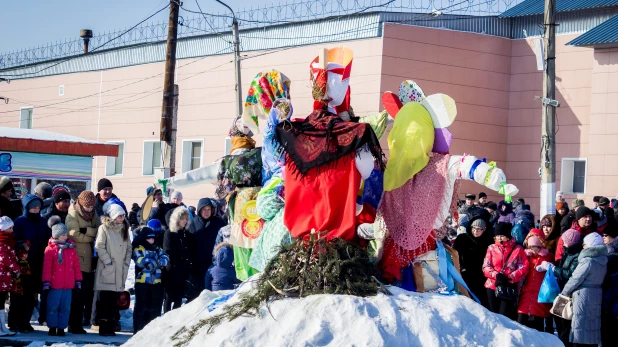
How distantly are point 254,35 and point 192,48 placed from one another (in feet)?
9.21

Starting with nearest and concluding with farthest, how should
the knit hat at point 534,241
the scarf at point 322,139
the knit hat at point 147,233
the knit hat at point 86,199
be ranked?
the scarf at point 322,139 < the knit hat at point 534,241 < the knit hat at point 86,199 < the knit hat at point 147,233

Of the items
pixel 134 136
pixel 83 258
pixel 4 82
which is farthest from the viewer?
pixel 4 82

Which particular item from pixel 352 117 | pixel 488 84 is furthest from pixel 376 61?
pixel 352 117

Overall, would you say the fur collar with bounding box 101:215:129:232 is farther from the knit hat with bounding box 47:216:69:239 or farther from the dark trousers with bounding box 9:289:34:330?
the dark trousers with bounding box 9:289:34:330

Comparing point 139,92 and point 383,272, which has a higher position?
point 139,92

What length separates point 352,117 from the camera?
7441 millimetres

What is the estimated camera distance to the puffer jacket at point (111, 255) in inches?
453

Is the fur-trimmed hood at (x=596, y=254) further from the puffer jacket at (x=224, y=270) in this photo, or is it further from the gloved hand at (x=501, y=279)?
the puffer jacket at (x=224, y=270)

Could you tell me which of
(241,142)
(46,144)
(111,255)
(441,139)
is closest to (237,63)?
(46,144)

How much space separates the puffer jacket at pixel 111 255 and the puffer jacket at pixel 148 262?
0.15 metres

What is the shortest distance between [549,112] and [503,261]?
5047 mm

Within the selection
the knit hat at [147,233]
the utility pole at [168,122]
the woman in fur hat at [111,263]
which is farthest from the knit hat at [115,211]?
the utility pole at [168,122]

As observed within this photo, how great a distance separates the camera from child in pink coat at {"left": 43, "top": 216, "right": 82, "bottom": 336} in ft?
36.8

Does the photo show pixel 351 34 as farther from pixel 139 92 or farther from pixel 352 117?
pixel 352 117
